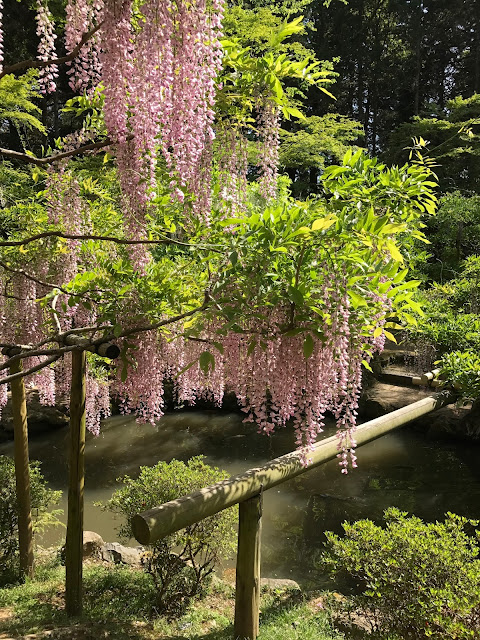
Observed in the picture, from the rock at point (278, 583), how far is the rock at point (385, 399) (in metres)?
4.40

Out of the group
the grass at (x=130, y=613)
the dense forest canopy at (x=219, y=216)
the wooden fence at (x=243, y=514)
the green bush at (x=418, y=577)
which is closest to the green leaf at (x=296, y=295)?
the dense forest canopy at (x=219, y=216)

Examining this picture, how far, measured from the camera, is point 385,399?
28.1ft

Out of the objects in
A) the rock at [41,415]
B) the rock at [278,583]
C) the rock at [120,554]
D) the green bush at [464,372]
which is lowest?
the rock at [41,415]

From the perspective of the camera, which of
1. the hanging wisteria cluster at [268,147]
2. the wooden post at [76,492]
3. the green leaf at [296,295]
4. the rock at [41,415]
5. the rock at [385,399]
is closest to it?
the green leaf at [296,295]

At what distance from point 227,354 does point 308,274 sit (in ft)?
2.39

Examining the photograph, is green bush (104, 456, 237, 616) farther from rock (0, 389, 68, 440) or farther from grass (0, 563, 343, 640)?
rock (0, 389, 68, 440)

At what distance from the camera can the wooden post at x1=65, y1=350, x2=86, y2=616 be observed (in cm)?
338

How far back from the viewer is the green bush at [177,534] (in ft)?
12.5

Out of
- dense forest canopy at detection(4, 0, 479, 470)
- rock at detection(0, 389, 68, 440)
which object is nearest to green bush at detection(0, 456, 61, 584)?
dense forest canopy at detection(4, 0, 479, 470)

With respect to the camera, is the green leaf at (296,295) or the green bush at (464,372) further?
the green bush at (464,372)

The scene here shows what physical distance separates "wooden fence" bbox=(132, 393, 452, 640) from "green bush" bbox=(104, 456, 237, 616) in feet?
2.89

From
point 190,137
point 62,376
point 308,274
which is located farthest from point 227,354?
point 62,376

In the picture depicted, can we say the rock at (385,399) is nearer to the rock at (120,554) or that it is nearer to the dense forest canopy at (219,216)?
the rock at (120,554)

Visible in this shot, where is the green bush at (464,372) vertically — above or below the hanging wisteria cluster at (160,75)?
below
